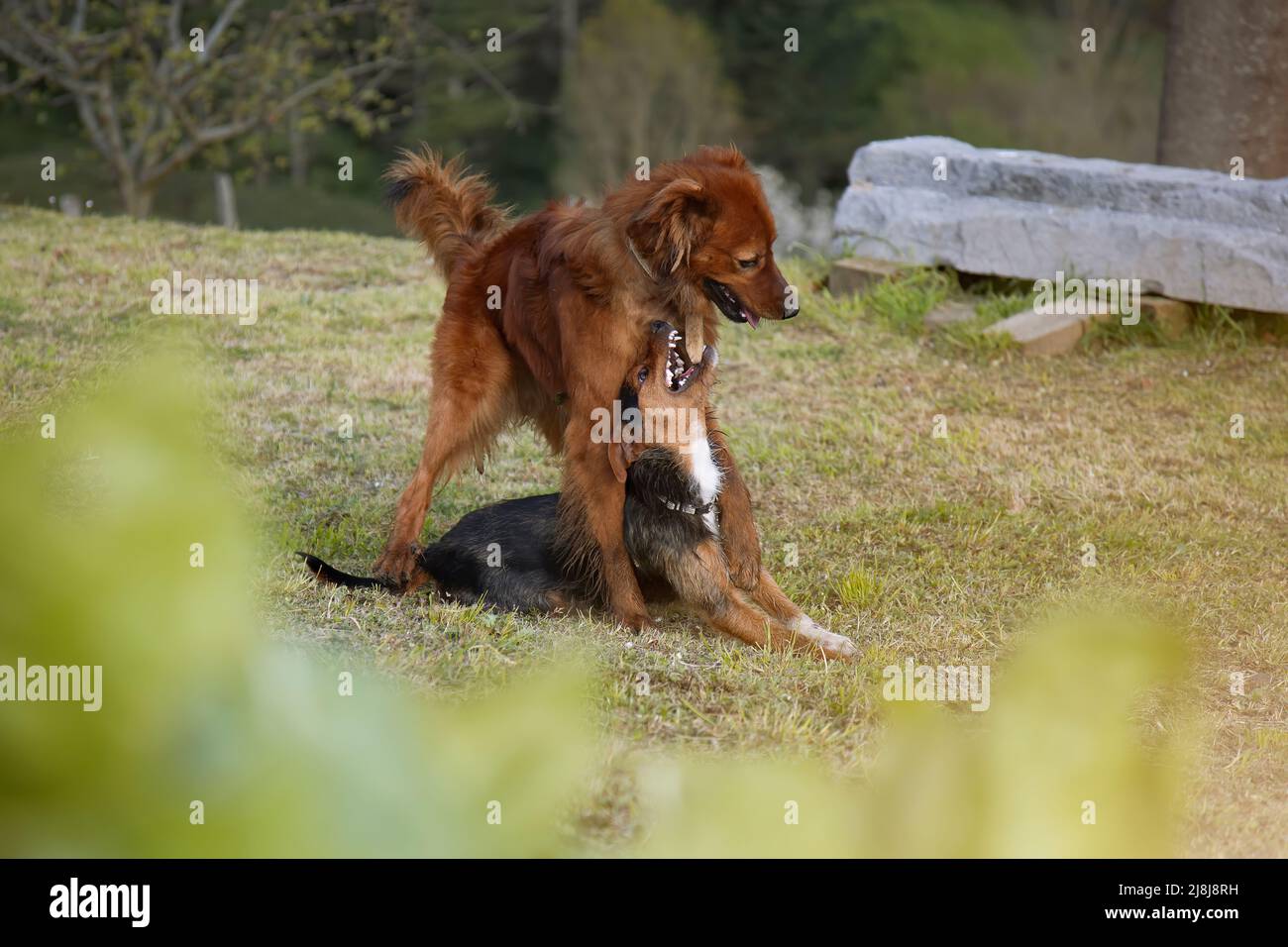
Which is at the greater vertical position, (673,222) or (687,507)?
(673,222)

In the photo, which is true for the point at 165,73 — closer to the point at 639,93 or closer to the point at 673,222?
the point at 639,93

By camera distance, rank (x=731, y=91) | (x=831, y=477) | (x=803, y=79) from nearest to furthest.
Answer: (x=831, y=477), (x=731, y=91), (x=803, y=79)

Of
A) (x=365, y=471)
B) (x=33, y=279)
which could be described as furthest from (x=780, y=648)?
(x=33, y=279)

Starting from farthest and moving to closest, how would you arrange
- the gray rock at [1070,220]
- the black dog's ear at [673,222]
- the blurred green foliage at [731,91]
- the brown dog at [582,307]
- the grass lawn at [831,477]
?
the blurred green foliage at [731,91]
the gray rock at [1070,220]
the brown dog at [582,307]
the black dog's ear at [673,222]
the grass lawn at [831,477]

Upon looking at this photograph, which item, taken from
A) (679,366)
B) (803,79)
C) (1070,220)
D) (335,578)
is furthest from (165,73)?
(803,79)

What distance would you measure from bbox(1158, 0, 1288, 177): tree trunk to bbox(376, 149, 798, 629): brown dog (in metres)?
5.89

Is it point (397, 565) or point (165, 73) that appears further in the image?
point (165, 73)

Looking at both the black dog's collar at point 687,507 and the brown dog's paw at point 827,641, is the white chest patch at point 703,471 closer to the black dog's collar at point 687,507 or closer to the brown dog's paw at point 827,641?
the black dog's collar at point 687,507

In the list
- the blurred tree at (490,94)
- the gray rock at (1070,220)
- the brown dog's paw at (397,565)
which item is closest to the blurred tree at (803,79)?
the blurred tree at (490,94)

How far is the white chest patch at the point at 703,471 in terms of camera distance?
169 inches

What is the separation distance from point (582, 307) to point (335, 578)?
118 centimetres

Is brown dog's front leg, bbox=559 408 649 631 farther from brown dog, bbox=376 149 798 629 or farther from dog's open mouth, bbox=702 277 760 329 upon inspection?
dog's open mouth, bbox=702 277 760 329

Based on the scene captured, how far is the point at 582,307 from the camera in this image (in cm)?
419
